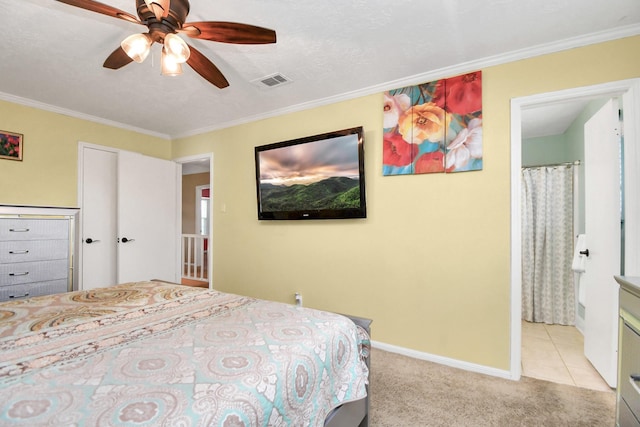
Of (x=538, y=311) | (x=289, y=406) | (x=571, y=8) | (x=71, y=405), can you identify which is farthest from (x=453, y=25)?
(x=538, y=311)

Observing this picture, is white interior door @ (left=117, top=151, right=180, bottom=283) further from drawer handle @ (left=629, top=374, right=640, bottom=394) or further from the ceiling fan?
drawer handle @ (left=629, top=374, right=640, bottom=394)

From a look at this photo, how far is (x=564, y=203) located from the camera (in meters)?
3.43

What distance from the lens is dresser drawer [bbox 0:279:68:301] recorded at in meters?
2.66

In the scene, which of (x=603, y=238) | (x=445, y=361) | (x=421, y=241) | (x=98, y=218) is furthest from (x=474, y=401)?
(x=98, y=218)

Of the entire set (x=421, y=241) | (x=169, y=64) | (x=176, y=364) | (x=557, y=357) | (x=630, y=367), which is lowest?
(x=557, y=357)

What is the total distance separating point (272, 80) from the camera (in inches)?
102

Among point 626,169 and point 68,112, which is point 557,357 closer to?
point 626,169

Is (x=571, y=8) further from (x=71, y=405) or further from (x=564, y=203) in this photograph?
(x=71, y=405)

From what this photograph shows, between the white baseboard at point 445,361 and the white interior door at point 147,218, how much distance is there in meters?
3.05

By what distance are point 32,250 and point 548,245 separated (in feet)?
18.2

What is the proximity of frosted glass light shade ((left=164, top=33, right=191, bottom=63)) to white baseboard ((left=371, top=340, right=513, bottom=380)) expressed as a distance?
8.52ft

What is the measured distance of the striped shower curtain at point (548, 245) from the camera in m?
3.40

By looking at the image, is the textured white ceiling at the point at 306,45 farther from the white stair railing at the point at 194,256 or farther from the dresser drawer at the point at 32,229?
the white stair railing at the point at 194,256

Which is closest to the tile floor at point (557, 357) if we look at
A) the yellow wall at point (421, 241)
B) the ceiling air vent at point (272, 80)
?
the yellow wall at point (421, 241)
